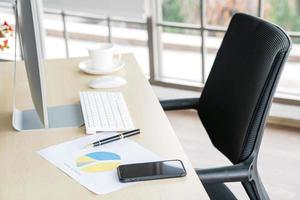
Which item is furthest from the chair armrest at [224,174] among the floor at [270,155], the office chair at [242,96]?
the floor at [270,155]

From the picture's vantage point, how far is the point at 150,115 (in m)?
1.51

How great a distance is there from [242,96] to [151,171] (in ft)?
1.50

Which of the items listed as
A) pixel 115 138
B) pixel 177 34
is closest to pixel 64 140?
pixel 115 138

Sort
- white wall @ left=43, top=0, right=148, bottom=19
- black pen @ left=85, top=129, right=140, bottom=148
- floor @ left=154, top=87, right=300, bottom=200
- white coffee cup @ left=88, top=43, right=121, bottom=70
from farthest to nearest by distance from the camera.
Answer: white wall @ left=43, top=0, right=148, bottom=19 < floor @ left=154, top=87, right=300, bottom=200 < white coffee cup @ left=88, top=43, right=121, bottom=70 < black pen @ left=85, top=129, right=140, bottom=148

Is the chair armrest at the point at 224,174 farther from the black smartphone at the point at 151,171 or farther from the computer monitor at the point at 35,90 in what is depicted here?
the computer monitor at the point at 35,90

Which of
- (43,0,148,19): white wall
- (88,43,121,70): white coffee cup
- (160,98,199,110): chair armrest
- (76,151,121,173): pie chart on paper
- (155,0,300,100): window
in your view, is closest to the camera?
(76,151,121,173): pie chart on paper

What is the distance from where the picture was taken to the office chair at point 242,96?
135 cm

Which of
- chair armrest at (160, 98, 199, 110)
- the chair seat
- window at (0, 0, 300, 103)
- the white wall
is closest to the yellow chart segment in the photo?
the chair seat

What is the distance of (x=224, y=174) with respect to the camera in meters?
1.30

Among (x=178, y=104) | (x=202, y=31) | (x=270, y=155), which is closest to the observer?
(x=178, y=104)

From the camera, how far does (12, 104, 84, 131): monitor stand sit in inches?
57.7

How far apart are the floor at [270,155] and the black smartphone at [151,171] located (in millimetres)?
1196

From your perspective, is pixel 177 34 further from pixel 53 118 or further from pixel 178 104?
pixel 53 118

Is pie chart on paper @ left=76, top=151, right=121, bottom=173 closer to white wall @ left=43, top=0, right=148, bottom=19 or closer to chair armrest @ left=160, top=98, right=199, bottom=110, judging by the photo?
chair armrest @ left=160, top=98, right=199, bottom=110
